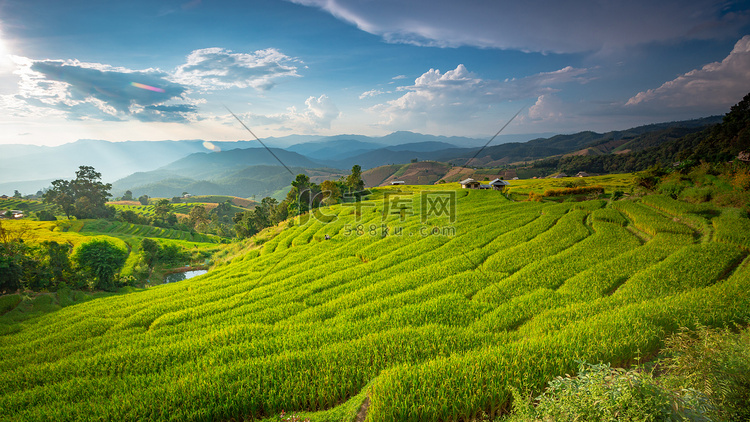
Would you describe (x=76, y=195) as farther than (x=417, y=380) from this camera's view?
Yes

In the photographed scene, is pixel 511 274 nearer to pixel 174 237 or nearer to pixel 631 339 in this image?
pixel 631 339

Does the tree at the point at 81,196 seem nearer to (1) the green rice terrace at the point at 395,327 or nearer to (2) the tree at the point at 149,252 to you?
(2) the tree at the point at 149,252

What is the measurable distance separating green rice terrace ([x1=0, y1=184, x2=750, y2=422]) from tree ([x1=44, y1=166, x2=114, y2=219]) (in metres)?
101

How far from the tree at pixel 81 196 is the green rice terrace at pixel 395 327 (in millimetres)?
101459

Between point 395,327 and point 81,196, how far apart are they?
127 meters

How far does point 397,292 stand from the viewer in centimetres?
1172

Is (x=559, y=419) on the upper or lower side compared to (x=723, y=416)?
upper

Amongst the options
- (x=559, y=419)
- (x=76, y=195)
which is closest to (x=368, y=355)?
(x=559, y=419)

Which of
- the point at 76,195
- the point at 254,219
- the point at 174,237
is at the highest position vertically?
the point at 76,195

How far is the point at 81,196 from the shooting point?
88.2 metres

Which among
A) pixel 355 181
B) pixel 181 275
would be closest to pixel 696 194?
pixel 355 181

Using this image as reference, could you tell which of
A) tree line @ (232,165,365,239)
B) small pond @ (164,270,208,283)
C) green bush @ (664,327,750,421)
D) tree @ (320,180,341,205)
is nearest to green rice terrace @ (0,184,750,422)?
green bush @ (664,327,750,421)

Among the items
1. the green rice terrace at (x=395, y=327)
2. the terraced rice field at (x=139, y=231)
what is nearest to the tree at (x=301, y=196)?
the green rice terrace at (x=395, y=327)

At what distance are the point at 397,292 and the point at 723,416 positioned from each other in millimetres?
8892
